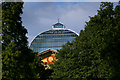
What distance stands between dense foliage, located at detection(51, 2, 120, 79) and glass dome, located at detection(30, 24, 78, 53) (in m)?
35.3

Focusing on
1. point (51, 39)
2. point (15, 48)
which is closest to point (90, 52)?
point (15, 48)

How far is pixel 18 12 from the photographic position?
14.1 meters

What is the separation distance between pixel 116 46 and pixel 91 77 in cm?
1304

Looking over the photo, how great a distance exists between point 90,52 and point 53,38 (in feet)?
137

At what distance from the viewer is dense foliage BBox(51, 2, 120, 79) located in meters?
19.6

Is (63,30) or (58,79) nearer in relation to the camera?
(58,79)

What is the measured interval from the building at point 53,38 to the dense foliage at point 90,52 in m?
35.2

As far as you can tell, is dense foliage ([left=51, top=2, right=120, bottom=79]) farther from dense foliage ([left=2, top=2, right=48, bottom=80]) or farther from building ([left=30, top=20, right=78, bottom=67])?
building ([left=30, top=20, right=78, bottom=67])

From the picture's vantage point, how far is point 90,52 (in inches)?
1048

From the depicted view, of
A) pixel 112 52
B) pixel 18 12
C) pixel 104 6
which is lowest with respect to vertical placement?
pixel 112 52

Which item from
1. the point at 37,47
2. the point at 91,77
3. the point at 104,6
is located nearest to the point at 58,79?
the point at 91,77

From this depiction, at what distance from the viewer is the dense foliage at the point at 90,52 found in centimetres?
1959

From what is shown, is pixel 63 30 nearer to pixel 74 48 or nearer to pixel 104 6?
pixel 74 48

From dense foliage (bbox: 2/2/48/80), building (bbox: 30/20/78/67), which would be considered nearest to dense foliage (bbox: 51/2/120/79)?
dense foliage (bbox: 2/2/48/80)
